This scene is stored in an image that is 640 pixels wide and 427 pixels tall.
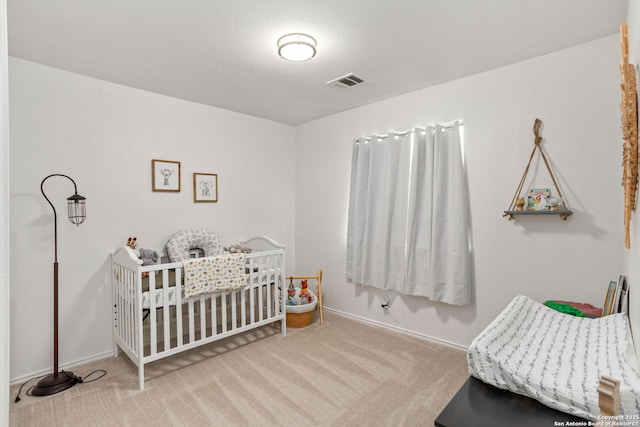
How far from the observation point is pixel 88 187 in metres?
2.69

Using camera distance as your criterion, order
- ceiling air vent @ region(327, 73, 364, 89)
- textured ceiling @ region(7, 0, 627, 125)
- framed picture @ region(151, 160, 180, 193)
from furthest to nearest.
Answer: framed picture @ region(151, 160, 180, 193)
ceiling air vent @ region(327, 73, 364, 89)
textured ceiling @ region(7, 0, 627, 125)

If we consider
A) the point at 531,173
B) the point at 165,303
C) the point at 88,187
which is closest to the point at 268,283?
the point at 165,303

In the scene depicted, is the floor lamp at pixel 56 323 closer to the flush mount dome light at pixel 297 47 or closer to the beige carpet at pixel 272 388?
the beige carpet at pixel 272 388

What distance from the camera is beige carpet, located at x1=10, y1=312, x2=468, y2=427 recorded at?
198 cm

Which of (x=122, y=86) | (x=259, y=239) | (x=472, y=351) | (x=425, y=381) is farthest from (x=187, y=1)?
(x=425, y=381)

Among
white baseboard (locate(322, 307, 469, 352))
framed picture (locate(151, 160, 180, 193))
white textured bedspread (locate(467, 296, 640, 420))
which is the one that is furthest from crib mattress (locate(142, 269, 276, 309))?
white textured bedspread (locate(467, 296, 640, 420))

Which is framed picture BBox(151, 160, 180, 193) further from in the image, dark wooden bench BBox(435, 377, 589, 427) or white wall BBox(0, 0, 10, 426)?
dark wooden bench BBox(435, 377, 589, 427)

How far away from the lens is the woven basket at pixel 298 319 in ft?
11.1

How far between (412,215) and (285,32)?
1924 mm

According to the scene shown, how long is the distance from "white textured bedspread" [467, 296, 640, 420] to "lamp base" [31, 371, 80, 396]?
2708 mm

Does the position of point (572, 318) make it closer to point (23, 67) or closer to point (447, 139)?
point (447, 139)

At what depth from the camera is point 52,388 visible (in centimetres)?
224

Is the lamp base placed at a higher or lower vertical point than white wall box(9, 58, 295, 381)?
lower

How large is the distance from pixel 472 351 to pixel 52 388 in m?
2.75
